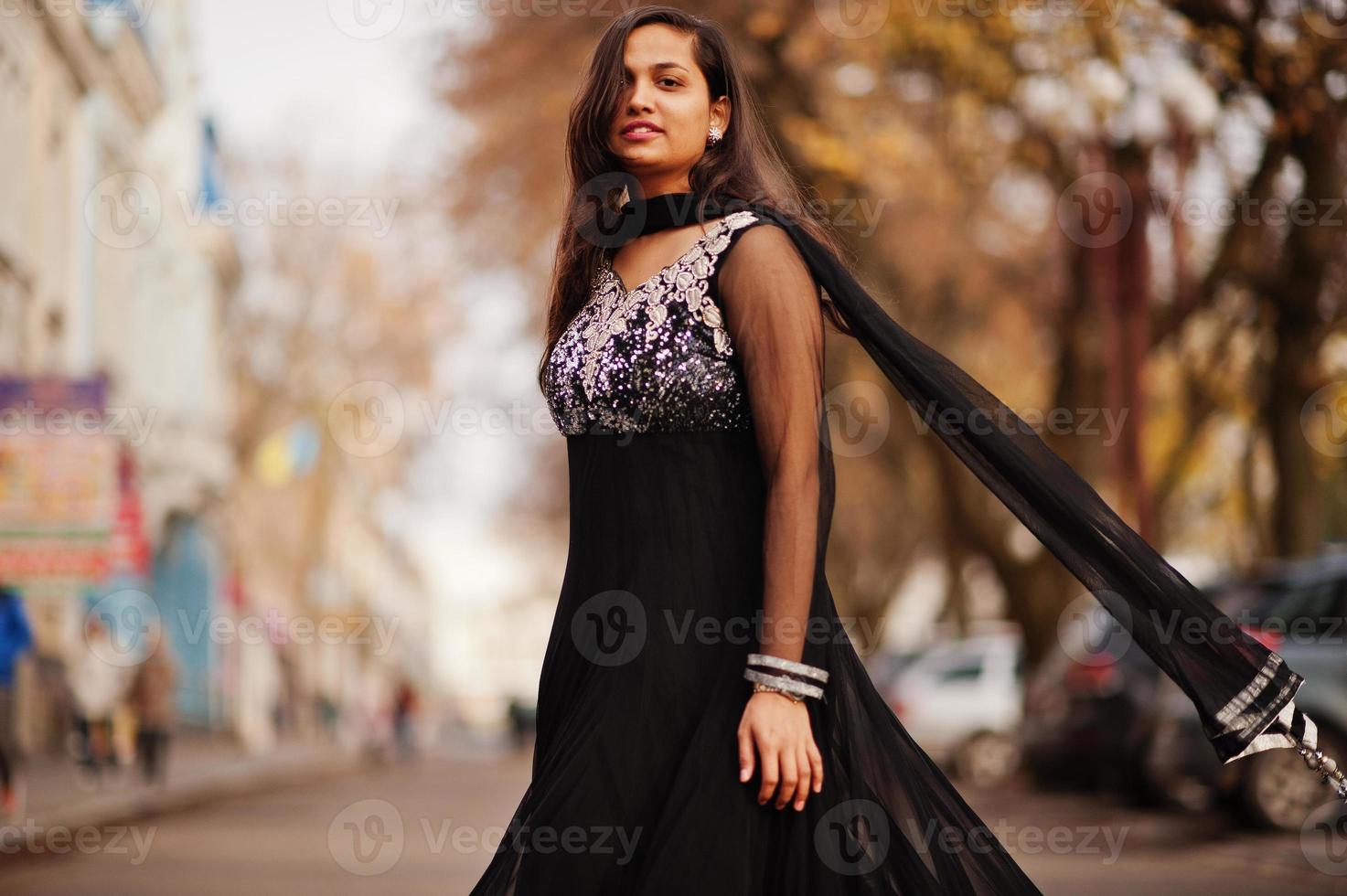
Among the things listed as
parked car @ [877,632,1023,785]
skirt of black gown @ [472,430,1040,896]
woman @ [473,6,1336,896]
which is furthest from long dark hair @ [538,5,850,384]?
parked car @ [877,632,1023,785]

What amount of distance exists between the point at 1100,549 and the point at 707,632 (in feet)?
2.06

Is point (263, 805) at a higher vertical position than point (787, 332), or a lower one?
lower

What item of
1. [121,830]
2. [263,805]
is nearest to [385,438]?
[263,805]

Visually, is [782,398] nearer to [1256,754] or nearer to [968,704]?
[1256,754]

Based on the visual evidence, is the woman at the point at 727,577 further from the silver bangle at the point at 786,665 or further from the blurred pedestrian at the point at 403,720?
the blurred pedestrian at the point at 403,720

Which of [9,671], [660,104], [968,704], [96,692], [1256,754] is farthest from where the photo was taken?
[96,692]

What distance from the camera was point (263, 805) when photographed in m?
18.0

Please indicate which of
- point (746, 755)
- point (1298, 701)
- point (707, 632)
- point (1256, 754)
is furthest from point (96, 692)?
point (746, 755)

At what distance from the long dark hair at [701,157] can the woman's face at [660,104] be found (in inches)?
0.7

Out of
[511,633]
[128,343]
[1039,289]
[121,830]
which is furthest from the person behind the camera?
[511,633]

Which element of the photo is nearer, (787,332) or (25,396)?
(787,332)

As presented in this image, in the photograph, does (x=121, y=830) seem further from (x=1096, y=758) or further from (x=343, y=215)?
(x=343, y=215)

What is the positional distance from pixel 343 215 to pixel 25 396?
20383mm

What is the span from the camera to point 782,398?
2.85 metres
